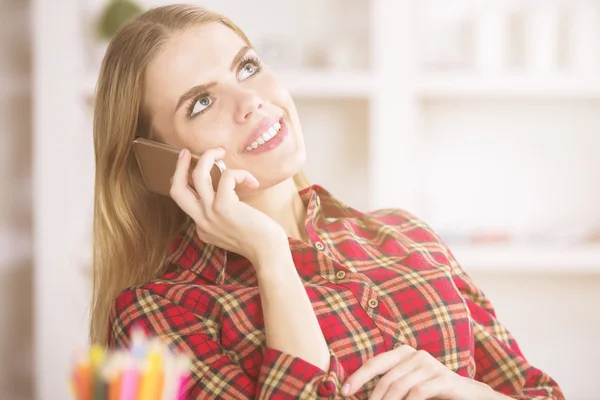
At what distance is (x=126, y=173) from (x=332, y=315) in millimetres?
472

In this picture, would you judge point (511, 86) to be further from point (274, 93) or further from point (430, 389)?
point (430, 389)

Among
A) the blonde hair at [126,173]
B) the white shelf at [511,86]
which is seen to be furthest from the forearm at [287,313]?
the white shelf at [511,86]

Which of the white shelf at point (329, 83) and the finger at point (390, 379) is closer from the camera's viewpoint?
the finger at point (390, 379)

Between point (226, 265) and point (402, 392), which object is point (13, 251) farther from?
point (402, 392)

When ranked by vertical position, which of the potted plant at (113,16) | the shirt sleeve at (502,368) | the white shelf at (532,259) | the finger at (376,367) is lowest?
the white shelf at (532,259)

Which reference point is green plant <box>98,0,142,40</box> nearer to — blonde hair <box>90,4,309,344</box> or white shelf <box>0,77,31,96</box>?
white shelf <box>0,77,31,96</box>

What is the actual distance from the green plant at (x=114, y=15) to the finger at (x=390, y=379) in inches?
72.4

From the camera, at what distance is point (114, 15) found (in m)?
2.52

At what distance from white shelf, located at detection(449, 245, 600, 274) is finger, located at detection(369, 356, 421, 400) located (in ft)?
5.18

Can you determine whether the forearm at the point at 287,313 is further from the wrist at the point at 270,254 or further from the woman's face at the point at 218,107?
the woman's face at the point at 218,107

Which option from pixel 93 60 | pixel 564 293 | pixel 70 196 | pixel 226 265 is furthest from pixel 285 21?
pixel 226 265

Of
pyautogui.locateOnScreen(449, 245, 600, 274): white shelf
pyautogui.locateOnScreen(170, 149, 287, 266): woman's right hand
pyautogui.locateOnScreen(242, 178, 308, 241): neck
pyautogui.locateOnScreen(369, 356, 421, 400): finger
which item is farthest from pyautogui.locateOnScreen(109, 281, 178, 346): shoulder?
pyautogui.locateOnScreen(449, 245, 600, 274): white shelf

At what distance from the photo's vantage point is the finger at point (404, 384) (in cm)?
102

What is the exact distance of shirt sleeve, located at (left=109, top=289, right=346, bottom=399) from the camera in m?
0.98
